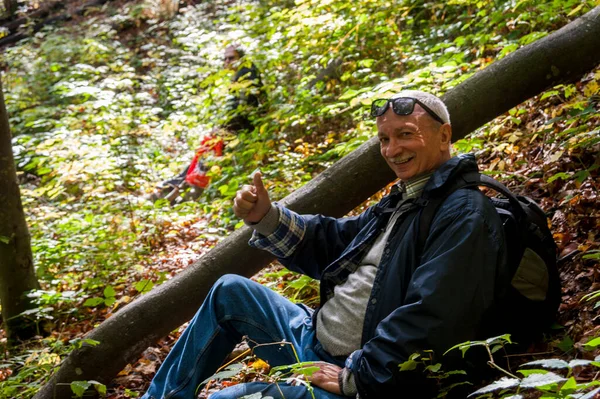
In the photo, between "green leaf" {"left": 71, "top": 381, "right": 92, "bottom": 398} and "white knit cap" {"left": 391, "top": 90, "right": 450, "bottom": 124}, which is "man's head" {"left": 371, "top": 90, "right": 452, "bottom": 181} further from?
"green leaf" {"left": 71, "top": 381, "right": 92, "bottom": 398}

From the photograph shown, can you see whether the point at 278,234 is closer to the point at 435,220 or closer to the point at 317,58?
the point at 435,220

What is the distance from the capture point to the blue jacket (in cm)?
217

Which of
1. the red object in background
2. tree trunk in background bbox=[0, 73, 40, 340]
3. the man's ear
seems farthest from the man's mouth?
the red object in background

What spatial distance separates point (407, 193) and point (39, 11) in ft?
56.9

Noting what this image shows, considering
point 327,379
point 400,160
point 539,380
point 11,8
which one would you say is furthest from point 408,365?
point 11,8

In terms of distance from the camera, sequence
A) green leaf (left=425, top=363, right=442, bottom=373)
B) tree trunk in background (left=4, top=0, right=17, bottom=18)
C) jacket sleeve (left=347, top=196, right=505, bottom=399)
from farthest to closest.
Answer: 1. tree trunk in background (left=4, top=0, right=17, bottom=18)
2. jacket sleeve (left=347, top=196, right=505, bottom=399)
3. green leaf (left=425, top=363, right=442, bottom=373)

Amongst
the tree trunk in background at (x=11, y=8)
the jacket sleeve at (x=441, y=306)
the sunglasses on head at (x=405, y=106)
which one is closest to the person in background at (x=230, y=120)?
the sunglasses on head at (x=405, y=106)

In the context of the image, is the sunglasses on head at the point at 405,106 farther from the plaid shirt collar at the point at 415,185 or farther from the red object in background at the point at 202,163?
the red object in background at the point at 202,163

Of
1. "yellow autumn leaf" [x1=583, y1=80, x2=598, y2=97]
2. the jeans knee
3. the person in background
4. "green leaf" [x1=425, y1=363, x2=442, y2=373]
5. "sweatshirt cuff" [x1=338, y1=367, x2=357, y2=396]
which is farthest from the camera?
the person in background

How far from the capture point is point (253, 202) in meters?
3.19

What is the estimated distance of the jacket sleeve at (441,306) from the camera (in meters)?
2.17

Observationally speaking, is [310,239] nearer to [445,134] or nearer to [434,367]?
[445,134]

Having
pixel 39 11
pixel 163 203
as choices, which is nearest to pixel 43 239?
pixel 163 203

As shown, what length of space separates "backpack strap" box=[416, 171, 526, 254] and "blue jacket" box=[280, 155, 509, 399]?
0.10 ft
